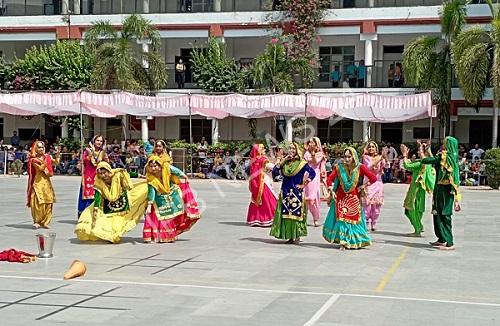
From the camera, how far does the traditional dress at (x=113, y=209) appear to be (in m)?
13.0

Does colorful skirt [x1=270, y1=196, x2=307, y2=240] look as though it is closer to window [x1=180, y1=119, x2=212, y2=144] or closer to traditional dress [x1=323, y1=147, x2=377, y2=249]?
traditional dress [x1=323, y1=147, x2=377, y2=249]

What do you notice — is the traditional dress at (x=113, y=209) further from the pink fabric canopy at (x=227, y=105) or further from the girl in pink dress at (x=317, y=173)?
the pink fabric canopy at (x=227, y=105)

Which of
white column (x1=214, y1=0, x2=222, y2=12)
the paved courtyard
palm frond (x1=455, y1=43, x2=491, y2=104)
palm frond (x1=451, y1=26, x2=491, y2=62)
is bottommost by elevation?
the paved courtyard

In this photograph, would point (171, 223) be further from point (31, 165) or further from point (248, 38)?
point (248, 38)

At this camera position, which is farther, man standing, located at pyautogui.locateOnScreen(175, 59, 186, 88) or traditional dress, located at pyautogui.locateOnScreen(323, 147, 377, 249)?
man standing, located at pyautogui.locateOnScreen(175, 59, 186, 88)

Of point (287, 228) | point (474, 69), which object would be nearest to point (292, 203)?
point (287, 228)

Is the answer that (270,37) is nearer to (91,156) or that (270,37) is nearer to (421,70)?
(421,70)

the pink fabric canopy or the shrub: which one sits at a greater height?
the pink fabric canopy

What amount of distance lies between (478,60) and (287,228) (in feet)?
60.3

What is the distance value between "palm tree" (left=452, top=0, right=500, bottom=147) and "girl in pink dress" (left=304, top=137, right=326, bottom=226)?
1435 centimetres

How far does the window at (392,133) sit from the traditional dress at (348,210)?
952 inches

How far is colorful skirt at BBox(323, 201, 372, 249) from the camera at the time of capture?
495 inches

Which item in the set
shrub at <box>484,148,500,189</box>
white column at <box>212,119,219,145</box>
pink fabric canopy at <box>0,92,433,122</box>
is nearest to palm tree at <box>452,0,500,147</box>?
shrub at <box>484,148,500,189</box>

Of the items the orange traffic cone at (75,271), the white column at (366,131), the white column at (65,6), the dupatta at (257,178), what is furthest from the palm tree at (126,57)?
the orange traffic cone at (75,271)
